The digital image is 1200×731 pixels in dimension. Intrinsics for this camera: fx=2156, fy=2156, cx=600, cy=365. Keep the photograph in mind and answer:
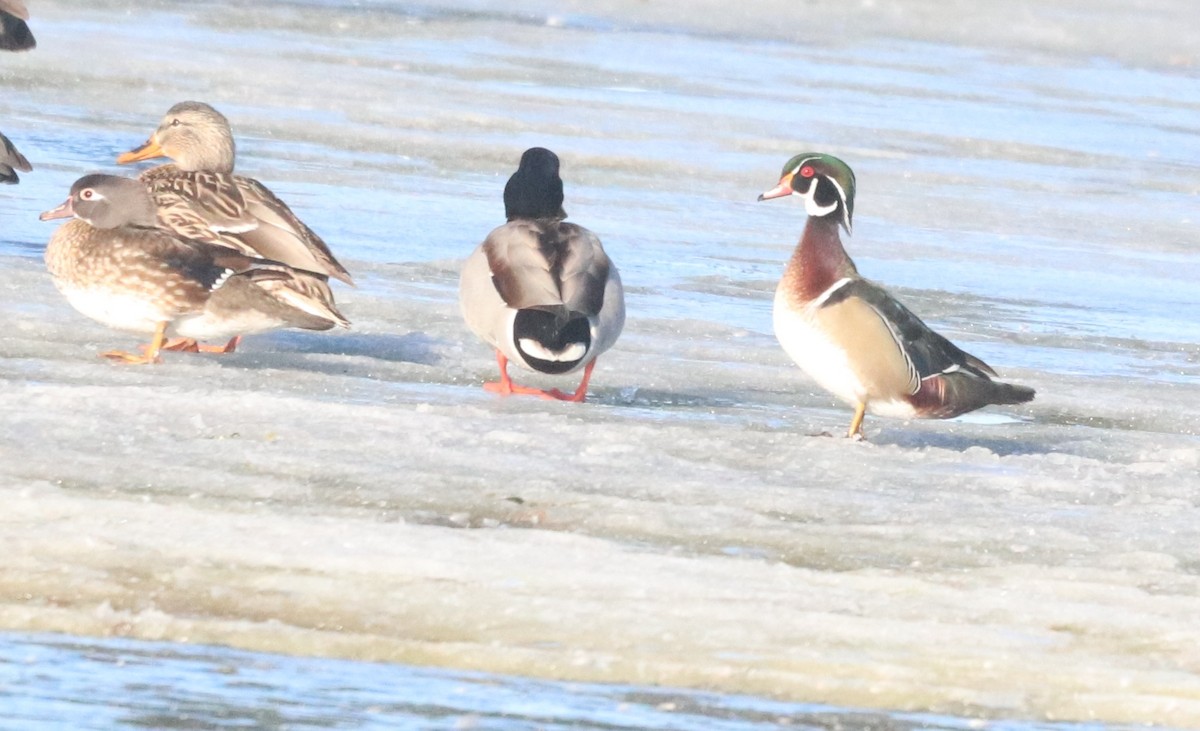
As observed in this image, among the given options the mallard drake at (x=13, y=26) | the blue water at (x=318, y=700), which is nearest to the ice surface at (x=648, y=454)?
the blue water at (x=318, y=700)

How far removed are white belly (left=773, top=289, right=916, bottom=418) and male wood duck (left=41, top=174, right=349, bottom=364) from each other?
1.38 metres

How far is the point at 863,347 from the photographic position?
6035 millimetres

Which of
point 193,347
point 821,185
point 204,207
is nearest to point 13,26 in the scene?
point 204,207

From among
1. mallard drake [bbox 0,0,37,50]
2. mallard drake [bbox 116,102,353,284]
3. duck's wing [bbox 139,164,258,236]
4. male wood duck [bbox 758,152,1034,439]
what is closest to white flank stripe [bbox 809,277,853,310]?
male wood duck [bbox 758,152,1034,439]

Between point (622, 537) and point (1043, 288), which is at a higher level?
point (1043, 288)

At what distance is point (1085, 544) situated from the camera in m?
4.94

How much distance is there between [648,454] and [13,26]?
5778mm

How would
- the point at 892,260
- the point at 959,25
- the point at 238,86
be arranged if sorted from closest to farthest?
1. the point at 892,260
2. the point at 238,86
3. the point at 959,25

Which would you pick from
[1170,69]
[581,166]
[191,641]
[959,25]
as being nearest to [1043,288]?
[581,166]

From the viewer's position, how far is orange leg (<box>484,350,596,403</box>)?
21.5 ft

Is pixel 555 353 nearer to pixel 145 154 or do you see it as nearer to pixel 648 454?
pixel 648 454

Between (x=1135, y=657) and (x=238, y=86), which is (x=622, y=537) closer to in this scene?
(x=1135, y=657)

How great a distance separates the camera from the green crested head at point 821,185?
254 inches

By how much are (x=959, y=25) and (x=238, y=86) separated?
12234 mm
